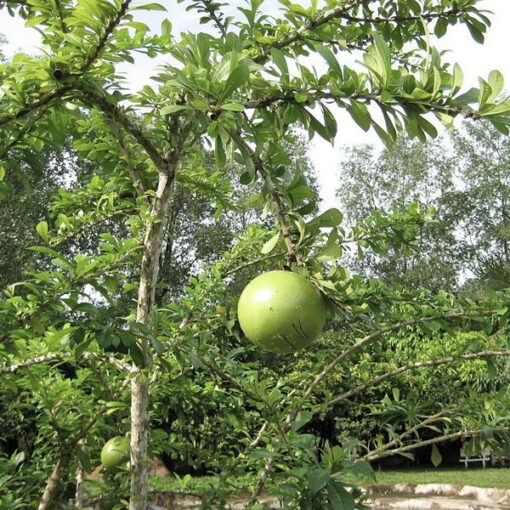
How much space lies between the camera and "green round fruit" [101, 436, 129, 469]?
5.26 feet

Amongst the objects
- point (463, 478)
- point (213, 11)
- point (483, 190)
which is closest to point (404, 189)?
point (483, 190)

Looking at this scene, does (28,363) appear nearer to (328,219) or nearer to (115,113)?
(115,113)

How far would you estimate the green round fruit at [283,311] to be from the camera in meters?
0.79

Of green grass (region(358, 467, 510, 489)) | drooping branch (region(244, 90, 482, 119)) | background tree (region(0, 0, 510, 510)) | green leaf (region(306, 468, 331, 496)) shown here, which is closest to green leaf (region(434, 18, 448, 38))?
background tree (region(0, 0, 510, 510))

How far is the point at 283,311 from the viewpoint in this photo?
792 millimetres

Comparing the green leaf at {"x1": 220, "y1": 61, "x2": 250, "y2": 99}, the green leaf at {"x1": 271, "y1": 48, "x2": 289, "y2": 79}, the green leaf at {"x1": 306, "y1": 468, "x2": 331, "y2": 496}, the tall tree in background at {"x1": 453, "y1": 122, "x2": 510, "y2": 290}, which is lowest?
the green leaf at {"x1": 306, "y1": 468, "x2": 331, "y2": 496}

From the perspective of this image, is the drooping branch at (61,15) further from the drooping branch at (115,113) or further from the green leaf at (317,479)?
the green leaf at (317,479)

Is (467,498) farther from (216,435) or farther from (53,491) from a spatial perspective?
(53,491)

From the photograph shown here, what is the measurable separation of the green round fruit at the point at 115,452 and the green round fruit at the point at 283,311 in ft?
3.05

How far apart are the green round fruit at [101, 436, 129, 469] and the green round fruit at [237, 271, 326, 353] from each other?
0.93 metres

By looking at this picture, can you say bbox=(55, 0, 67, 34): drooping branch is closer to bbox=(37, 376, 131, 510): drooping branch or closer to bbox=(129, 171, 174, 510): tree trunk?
bbox=(129, 171, 174, 510): tree trunk

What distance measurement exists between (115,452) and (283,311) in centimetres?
104

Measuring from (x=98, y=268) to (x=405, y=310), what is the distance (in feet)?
2.83

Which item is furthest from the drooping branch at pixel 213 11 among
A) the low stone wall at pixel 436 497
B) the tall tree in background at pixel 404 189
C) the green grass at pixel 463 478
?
the tall tree in background at pixel 404 189
